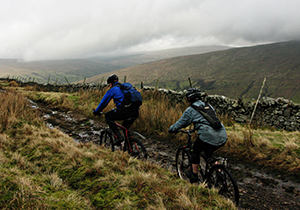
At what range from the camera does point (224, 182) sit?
2979 millimetres

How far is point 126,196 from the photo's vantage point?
8.66ft

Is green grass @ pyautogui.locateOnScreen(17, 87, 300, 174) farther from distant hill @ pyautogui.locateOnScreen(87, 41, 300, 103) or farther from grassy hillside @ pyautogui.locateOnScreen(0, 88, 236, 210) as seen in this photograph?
distant hill @ pyautogui.locateOnScreen(87, 41, 300, 103)

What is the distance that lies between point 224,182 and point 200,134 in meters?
0.82

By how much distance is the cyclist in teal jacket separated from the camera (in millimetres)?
3150

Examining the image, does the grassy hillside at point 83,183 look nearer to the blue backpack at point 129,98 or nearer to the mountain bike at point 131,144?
the mountain bike at point 131,144

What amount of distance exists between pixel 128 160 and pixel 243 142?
155 inches

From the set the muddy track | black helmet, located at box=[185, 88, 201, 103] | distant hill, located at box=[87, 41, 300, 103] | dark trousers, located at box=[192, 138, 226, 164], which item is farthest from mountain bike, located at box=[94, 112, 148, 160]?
distant hill, located at box=[87, 41, 300, 103]

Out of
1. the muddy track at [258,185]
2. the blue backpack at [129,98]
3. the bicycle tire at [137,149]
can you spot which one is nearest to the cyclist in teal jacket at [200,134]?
the muddy track at [258,185]

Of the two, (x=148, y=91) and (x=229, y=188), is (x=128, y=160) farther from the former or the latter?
(x=148, y=91)

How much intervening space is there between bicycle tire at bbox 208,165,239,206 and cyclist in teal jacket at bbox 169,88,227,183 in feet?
1.05

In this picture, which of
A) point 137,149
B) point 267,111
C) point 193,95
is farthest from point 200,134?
point 267,111

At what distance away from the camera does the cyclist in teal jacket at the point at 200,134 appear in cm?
315

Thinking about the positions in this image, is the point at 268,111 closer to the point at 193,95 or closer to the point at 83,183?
the point at 193,95

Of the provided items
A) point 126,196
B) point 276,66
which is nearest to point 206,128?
point 126,196
